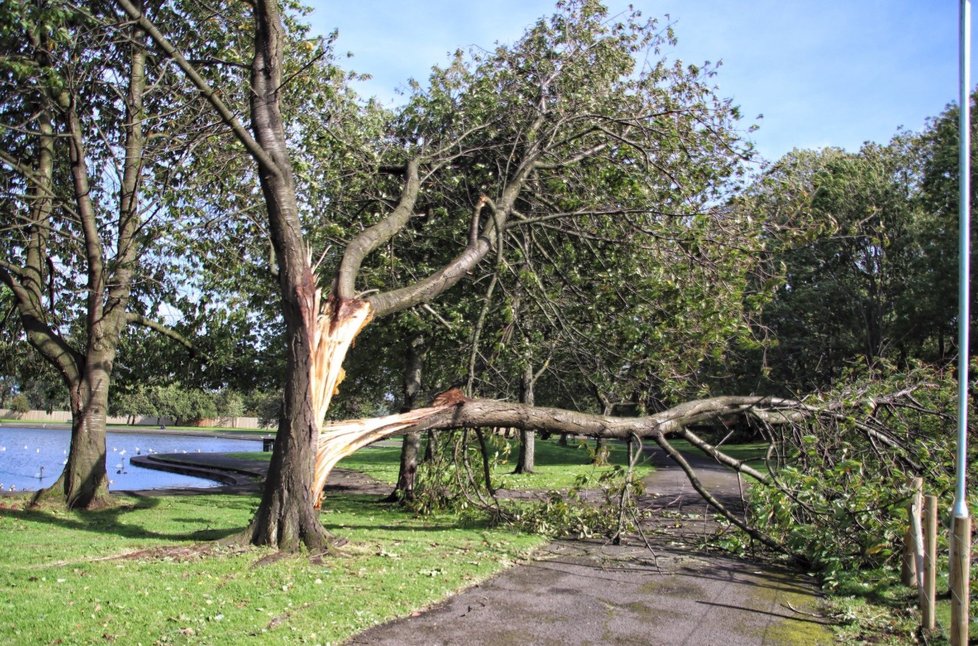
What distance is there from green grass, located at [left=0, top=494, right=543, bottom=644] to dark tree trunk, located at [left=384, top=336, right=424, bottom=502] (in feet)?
13.5

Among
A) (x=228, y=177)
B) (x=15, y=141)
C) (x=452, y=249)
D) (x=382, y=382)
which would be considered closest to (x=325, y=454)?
(x=452, y=249)

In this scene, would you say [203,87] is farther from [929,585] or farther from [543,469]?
[543,469]

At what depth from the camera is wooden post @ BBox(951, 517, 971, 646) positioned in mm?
5227

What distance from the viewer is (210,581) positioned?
261 inches

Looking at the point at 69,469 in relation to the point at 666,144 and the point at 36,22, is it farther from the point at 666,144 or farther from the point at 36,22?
the point at 666,144

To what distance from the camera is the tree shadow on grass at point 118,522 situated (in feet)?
31.4

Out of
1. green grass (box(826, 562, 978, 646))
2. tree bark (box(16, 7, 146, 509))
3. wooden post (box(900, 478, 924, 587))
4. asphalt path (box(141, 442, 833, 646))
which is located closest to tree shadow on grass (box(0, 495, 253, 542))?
tree bark (box(16, 7, 146, 509))

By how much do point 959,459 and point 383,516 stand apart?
8.68 m

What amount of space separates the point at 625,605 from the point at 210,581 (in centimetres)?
347

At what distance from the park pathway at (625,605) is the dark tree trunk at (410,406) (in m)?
5.67

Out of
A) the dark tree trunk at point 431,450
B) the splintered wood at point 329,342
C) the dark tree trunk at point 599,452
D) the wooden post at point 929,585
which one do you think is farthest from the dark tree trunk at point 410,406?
the wooden post at point 929,585

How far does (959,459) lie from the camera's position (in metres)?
5.88

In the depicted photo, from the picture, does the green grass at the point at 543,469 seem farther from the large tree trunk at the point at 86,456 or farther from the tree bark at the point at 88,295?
the tree bark at the point at 88,295

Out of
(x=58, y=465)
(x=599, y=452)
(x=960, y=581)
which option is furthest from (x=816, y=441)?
(x=58, y=465)
